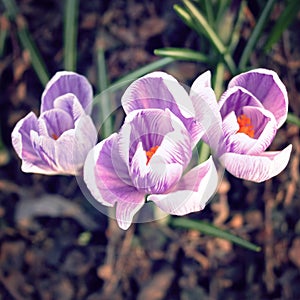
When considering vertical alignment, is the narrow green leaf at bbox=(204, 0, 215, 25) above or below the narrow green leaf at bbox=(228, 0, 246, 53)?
above

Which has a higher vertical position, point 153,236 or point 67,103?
point 67,103

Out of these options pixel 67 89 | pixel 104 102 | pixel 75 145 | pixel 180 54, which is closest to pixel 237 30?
pixel 180 54

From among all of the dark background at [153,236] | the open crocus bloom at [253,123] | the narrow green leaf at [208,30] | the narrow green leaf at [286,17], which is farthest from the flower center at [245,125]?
the dark background at [153,236]

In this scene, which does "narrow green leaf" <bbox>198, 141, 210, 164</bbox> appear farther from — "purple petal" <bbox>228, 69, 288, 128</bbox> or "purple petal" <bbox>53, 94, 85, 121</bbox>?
"purple petal" <bbox>53, 94, 85, 121</bbox>

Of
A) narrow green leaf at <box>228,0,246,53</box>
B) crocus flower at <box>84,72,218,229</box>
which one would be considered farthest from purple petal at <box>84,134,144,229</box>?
narrow green leaf at <box>228,0,246,53</box>

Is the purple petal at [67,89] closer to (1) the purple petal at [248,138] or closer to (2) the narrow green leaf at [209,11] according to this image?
(1) the purple petal at [248,138]

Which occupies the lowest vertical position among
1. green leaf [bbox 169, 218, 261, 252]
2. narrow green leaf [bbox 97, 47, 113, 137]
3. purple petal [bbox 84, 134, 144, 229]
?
green leaf [bbox 169, 218, 261, 252]

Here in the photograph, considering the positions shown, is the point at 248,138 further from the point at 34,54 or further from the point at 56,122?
the point at 34,54
